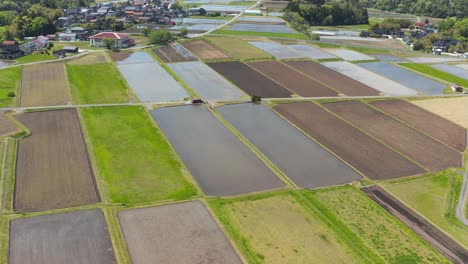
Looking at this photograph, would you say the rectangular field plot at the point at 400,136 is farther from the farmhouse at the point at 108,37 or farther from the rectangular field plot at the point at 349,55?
the farmhouse at the point at 108,37

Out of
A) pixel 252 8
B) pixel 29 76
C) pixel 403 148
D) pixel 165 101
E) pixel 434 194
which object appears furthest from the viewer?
pixel 252 8

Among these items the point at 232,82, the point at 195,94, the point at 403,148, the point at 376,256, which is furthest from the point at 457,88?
the point at 376,256

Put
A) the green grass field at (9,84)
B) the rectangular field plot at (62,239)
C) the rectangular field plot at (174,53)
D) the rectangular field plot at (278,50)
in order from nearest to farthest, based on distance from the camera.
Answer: the rectangular field plot at (62,239)
the green grass field at (9,84)
the rectangular field plot at (174,53)
the rectangular field plot at (278,50)

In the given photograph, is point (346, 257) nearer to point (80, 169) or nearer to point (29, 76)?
point (80, 169)

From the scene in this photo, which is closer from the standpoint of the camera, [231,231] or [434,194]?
[231,231]

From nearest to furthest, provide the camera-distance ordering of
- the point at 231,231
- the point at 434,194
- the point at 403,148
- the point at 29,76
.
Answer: the point at 231,231, the point at 434,194, the point at 403,148, the point at 29,76

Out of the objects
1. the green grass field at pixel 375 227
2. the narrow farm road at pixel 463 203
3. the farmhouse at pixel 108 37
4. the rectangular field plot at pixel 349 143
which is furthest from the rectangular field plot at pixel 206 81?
the narrow farm road at pixel 463 203

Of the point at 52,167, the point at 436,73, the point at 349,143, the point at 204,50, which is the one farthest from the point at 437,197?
the point at 204,50
